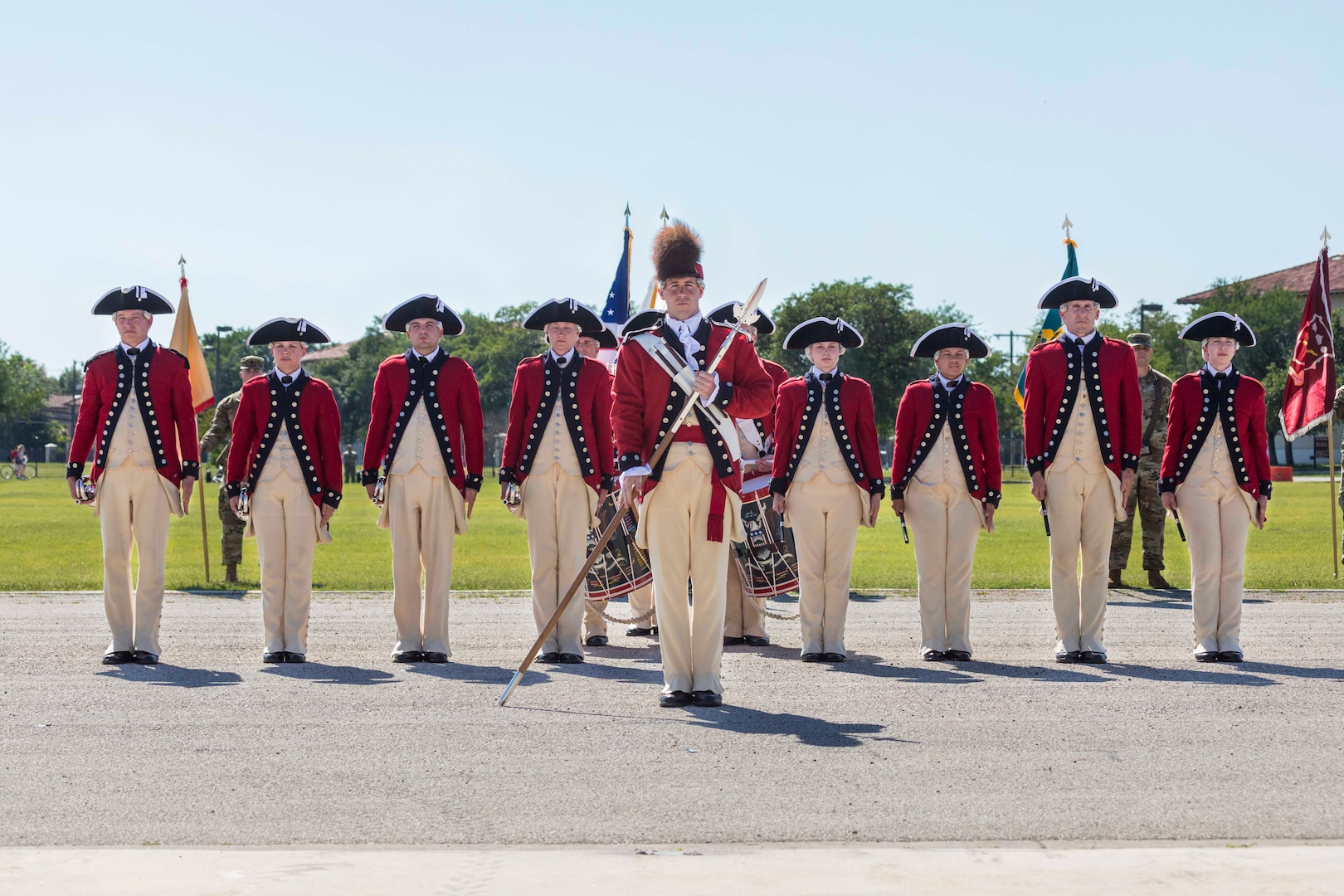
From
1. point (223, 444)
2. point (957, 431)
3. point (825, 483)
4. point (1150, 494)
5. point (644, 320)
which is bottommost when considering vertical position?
point (1150, 494)

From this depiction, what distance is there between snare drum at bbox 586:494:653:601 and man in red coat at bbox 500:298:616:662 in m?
0.79

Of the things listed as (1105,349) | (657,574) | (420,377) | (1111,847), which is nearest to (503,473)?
(420,377)

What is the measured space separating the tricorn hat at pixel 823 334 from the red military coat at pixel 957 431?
1.82 ft

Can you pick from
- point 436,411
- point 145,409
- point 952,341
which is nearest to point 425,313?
point 436,411

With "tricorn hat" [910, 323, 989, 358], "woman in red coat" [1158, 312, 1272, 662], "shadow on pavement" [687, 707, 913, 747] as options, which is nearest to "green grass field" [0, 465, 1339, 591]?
"woman in red coat" [1158, 312, 1272, 662]

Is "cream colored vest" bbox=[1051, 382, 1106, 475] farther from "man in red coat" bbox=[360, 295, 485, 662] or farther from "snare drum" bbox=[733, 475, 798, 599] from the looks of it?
"man in red coat" bbox=[360, 295, 485, 662]

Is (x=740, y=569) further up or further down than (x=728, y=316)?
further down

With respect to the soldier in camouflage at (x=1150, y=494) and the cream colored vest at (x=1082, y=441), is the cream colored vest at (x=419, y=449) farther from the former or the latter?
the soldier in camouflage at (x=1150, y=494)

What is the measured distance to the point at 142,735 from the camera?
6793 millimetres

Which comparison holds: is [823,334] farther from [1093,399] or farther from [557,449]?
[557,449]

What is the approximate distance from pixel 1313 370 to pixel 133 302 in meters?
11.2

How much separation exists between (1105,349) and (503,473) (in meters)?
4.02

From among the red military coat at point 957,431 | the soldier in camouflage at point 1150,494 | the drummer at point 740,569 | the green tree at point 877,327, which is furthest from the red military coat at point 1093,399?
the green tree at point 877,327

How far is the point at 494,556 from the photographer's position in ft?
63.4
